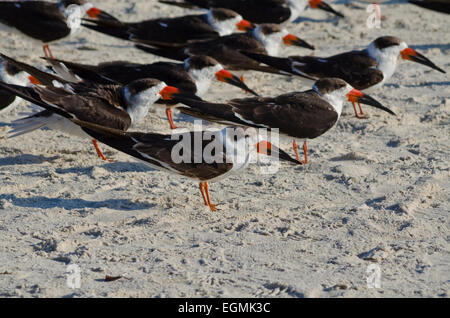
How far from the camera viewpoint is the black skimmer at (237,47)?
25.2 feet

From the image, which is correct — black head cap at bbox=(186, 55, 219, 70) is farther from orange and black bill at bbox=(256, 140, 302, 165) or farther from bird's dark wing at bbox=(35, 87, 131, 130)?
orange and black bill at bbox=(256, 140, 302, 165)

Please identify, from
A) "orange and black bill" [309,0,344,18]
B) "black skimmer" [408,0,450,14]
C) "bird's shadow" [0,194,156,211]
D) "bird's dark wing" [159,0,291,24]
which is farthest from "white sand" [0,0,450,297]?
"orange and black bill" [309,0,344,18]

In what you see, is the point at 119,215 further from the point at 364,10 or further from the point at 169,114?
the point at 364,10

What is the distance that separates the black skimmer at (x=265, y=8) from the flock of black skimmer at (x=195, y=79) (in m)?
0.01

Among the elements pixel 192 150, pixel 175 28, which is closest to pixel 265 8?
pixel 175 28

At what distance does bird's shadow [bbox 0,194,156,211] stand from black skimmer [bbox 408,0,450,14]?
16.4 ft

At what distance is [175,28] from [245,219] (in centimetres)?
408

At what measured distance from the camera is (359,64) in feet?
22.9

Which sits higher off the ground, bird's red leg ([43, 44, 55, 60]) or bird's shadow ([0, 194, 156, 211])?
bird's shadow ([0, 194, 156, 211])

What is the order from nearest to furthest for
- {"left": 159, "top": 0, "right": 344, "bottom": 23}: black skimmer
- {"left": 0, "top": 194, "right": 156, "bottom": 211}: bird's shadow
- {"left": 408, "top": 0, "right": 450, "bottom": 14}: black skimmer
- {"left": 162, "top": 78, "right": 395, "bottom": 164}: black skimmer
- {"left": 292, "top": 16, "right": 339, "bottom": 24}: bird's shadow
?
{"left": 0, "top": 194, "right": 156, "bottom": 211}: bird's shadow < {"left": 162, "top": 78, "right": 395, "bottom": 164}: black skimmer < {"left": 408, "top": 0, "right": 450, "bottom": 14}: black skimmer < {"left": 159, "top": 0, "right": 344, "bottom": 23}: black skimmer < {"left": 292, "top": 16, "right": 339, "bottom": 24}: bird's shadow

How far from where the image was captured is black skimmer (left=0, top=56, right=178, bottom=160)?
5.46 metres

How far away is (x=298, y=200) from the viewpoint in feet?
16.9

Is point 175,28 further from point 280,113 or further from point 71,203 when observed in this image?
point 71,203

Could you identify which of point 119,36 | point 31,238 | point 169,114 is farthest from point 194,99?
point 119,36
